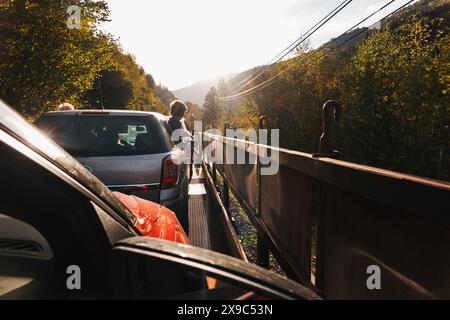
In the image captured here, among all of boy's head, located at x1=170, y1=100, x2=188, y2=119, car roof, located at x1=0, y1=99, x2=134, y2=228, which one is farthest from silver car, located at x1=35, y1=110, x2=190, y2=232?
car roof, located at x1=0, y1=99, x2=134, y2=228

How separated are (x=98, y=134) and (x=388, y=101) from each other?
149 ft

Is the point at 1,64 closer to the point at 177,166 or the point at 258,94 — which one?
the point at 177,166

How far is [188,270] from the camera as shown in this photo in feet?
3.85

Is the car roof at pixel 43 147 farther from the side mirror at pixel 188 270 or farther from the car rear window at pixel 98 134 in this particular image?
the car rear window at pixel 98 134

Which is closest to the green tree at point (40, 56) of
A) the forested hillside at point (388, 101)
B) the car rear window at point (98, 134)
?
the car rear window at point (98, 134)

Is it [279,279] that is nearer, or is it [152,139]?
[279,279]

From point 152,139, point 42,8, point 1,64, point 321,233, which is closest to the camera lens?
point 321,233

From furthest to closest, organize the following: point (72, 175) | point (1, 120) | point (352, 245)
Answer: point (352, 245) < point (72, 175) < point (1, 120)

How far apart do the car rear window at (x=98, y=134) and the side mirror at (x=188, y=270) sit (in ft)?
11.9

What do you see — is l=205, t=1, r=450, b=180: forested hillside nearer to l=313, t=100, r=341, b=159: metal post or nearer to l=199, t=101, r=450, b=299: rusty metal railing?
l=313, t=100, r=341, b=159: metal post

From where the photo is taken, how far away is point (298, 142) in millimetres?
53562

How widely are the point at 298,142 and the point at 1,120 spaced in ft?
176

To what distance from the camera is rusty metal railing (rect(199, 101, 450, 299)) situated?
5.59 ft

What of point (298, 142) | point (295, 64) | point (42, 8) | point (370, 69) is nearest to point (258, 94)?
point (295, 64)
